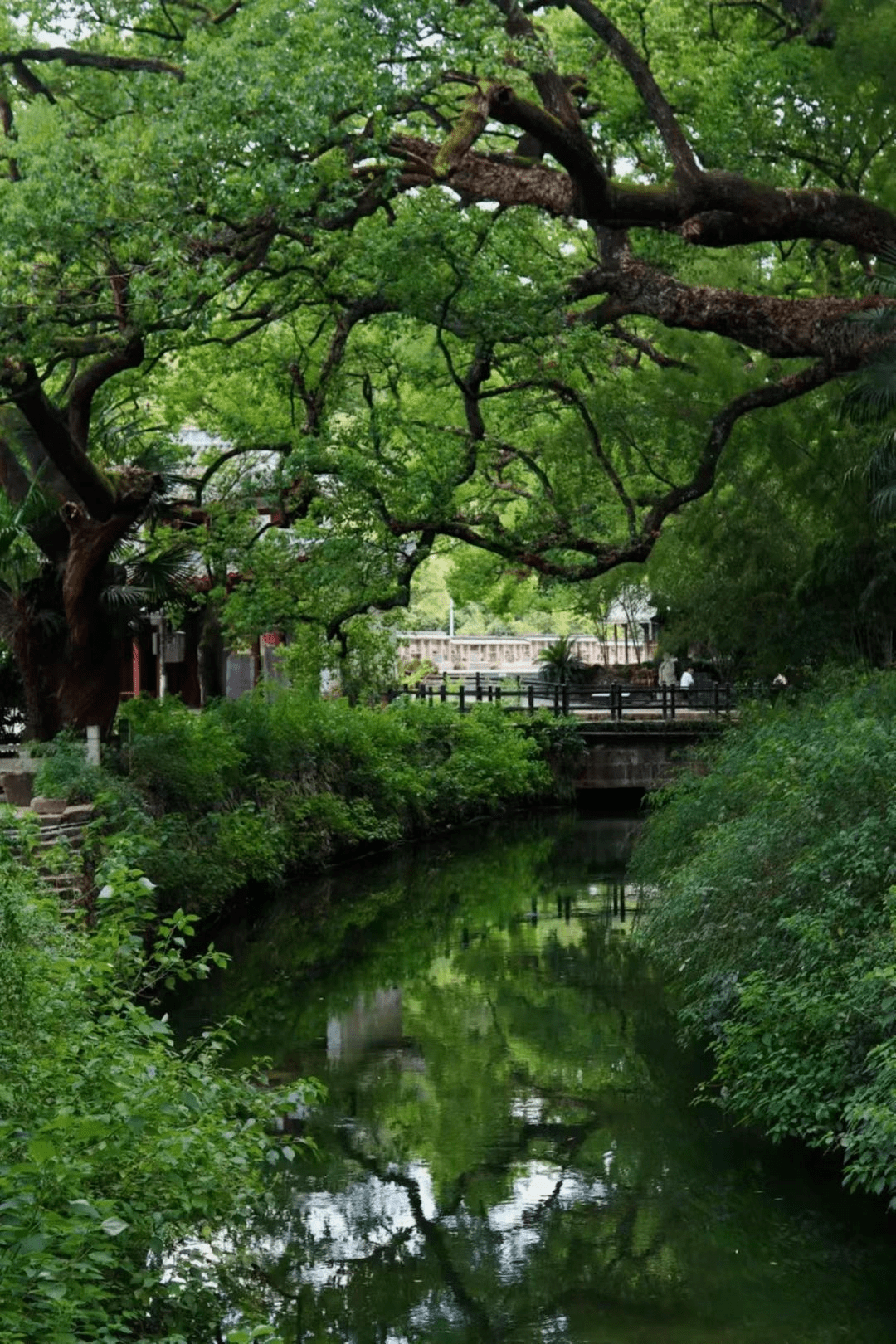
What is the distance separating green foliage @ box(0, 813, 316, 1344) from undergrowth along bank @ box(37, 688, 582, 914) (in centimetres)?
210

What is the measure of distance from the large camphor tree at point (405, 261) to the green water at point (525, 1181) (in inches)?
238

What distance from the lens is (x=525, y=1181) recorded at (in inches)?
473

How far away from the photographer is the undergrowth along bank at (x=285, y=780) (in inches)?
783

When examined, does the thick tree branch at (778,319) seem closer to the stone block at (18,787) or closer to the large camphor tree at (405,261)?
the large camphor tree at (405,261)

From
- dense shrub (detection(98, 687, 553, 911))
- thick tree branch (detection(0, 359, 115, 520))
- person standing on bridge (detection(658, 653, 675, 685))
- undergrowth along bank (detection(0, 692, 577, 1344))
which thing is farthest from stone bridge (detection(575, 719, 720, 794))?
undergrowth along bank (detection(0, 692, 577, 1344))

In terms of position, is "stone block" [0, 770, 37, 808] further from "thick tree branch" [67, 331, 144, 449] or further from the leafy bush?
"thick tree branch" [67, 331, 144, 449]

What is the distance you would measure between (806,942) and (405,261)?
10.3 metres

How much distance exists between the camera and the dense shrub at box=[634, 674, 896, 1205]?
35.3 ft

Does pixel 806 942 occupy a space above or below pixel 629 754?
below

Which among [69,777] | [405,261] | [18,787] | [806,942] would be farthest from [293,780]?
[806,942]

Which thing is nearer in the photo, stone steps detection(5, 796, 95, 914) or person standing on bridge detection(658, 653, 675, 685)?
stone steps detection(5, 796, 95, 914)

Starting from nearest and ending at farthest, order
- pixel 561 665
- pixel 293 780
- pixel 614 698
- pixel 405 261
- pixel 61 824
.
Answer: pixel 61 824 → pixel 405 261 → pixel 293 780 → pixel 614 698 → pixel 561 665

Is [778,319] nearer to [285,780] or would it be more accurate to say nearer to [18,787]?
[18,787]

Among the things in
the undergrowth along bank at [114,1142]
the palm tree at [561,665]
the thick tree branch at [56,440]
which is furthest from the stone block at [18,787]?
the palm tree at [561,665]
